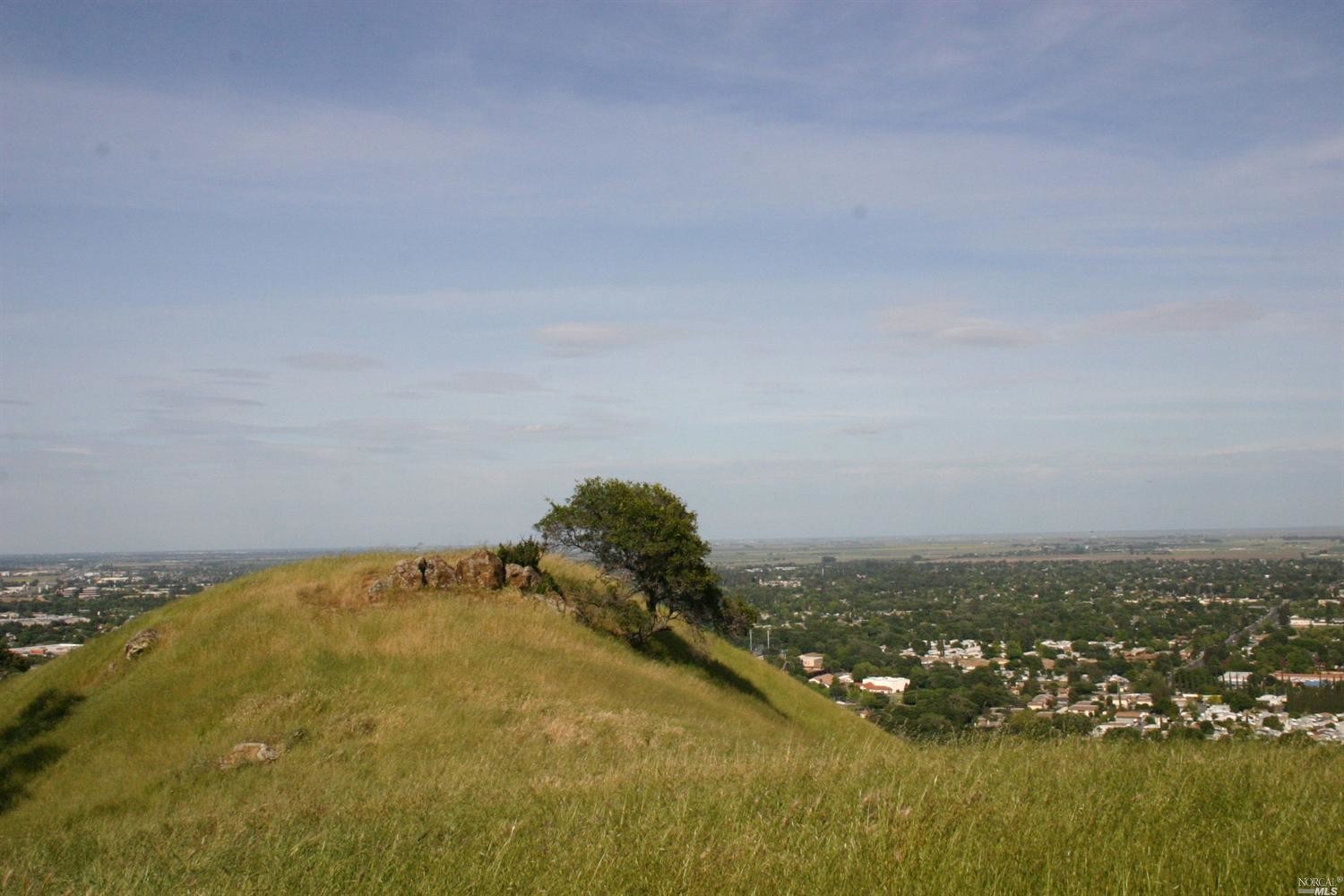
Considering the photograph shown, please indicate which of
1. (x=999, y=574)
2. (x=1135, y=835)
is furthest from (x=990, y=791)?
(x=999, y=574)

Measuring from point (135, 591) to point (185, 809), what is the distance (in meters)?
61.2

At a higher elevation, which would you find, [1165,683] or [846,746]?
[846,746]

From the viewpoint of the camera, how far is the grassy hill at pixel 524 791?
20.0ft

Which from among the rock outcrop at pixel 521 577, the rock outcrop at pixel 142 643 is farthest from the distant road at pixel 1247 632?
the rock outcrop at pixel 142 643

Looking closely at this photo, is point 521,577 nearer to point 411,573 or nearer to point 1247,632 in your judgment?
point 411,573

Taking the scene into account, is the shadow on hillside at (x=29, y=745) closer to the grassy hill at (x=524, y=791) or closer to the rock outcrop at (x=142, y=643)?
the grassy hill at (x=524, y=791)

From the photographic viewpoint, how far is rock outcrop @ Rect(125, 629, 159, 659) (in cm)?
2273

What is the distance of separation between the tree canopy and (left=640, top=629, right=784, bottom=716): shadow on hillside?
719 mm

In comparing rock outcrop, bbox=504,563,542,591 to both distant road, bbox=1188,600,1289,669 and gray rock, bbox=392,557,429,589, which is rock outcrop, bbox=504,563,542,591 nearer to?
gray rock, bbox=392,557,429,589

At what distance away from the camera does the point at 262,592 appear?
2523cm

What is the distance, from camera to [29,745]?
63.1 ft

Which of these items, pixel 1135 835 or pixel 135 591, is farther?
pixel 135 591

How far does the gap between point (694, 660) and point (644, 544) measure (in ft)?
15.8

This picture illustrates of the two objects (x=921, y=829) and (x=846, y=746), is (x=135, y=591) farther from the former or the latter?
(x=921, y=829)
